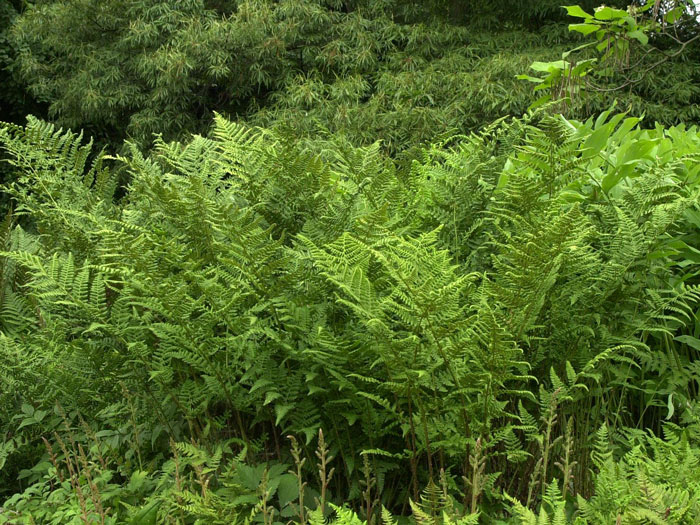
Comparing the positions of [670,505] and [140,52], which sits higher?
[670,505]

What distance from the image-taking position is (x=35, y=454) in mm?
2025

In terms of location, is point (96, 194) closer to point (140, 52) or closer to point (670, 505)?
point (670, 505)

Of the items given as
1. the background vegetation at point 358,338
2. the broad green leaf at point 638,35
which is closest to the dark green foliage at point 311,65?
the broad green leaf at point 638,35

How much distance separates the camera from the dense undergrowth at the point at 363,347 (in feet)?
4.42

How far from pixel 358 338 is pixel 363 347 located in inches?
2.8

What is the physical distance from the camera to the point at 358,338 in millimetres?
1519

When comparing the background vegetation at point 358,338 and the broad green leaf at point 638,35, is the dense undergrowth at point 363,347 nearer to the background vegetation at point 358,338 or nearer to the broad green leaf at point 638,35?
the background vegetation at point 358,338

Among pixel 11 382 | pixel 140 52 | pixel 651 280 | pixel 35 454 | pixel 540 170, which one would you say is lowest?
pixel 140 52

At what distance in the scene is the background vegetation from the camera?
4.44ft

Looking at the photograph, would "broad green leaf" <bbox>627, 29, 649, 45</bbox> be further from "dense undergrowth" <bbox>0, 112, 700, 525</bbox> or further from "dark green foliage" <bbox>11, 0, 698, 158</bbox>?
"dark green foliage" <bbox>11, 0, 698, 158</bbox>

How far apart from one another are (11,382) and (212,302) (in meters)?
0.86

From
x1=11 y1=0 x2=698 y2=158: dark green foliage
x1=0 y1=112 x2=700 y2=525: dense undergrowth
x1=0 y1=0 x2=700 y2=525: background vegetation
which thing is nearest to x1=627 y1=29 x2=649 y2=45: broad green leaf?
x1=0 y1=0 x2=700 y2=525: background vegetation

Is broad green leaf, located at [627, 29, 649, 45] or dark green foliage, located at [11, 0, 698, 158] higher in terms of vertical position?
broad green leaf, located at [627, 29, 649, 45]

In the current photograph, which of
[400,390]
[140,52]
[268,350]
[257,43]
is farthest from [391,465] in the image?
[140,52]
